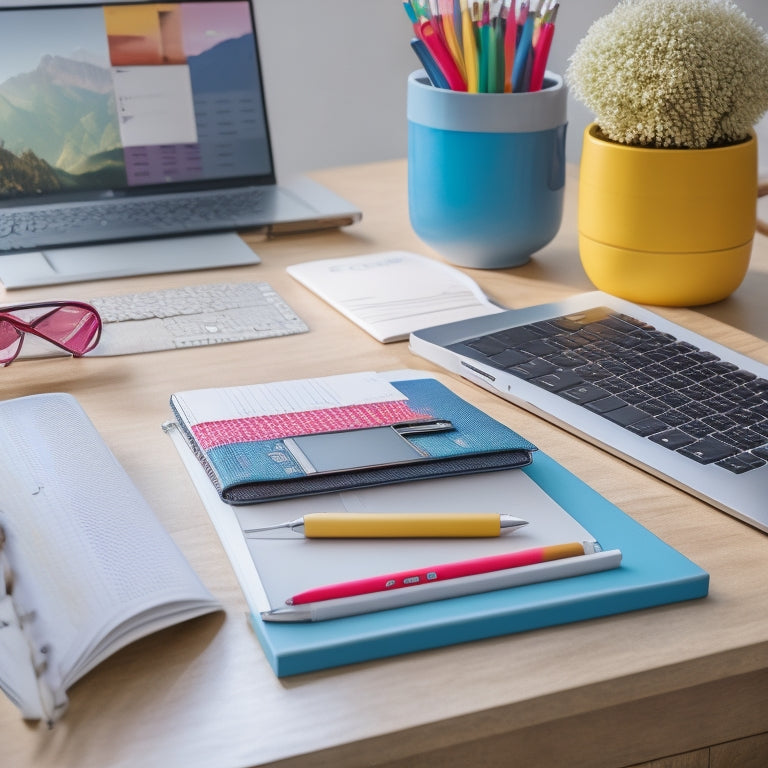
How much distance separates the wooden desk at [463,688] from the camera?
0.45 metres

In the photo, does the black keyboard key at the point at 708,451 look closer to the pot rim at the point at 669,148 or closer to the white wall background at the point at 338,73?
the pot rim at the point at 669,148

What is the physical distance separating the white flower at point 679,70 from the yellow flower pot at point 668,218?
21 mm

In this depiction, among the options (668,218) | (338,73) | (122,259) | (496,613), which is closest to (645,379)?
(668,218)

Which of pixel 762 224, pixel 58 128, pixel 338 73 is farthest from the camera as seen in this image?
pixel 338 73

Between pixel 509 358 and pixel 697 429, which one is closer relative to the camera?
pixel 697 429

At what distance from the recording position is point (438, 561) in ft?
1.83

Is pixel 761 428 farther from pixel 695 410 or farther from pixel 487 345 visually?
pixel 487 345

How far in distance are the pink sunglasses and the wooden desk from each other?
14 cm

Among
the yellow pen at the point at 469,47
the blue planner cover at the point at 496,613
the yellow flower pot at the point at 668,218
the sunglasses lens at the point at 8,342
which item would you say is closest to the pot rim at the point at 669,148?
the yellow flower pot at the point at 668,218

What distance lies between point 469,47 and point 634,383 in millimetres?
421

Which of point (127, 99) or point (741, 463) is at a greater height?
point (127, 99)

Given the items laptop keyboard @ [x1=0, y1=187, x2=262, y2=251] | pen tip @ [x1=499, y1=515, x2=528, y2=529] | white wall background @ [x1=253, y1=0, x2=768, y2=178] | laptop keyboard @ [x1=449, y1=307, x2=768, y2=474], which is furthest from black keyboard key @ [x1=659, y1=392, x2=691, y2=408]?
white wall background @ [x1=253, y1=0, x2=768, y2=178]

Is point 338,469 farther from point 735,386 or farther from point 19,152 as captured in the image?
point 19,152

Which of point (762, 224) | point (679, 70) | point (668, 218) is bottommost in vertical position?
point (762, 224)
